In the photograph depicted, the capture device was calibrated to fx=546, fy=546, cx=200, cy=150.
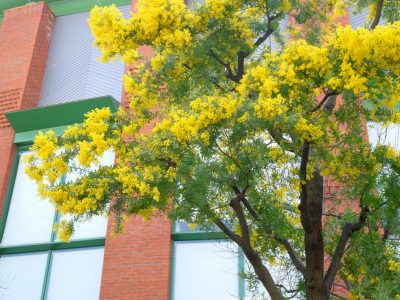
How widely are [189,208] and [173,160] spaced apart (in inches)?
25.0

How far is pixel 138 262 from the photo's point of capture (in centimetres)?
1184

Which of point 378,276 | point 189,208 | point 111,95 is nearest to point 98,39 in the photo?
point 189,208

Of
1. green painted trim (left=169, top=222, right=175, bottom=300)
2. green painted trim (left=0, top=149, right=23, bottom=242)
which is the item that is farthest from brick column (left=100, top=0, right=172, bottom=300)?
green painted trim (left=0, top=149, right=23, bottom=242)

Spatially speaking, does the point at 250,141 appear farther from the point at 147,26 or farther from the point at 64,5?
the point at 64,5

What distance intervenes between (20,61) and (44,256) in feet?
20.2

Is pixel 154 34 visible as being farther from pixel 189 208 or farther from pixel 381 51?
pixel 381 51

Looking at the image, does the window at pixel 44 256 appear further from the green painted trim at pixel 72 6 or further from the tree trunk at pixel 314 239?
the tree trunk at pixel 314 239

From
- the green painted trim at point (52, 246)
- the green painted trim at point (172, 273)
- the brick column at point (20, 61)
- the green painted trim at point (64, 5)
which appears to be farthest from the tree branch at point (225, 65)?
the green painted trim at point (64, 5)

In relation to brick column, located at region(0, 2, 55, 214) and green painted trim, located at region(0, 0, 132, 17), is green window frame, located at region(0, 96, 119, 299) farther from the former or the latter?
green painted trim, located at region(0, 0, 132, 17)

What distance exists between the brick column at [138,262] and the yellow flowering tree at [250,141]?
3924mm

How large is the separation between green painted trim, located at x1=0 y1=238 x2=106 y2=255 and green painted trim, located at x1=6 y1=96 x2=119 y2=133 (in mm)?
3198

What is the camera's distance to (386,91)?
21.0 feet

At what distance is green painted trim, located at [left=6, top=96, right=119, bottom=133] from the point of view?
13875 mm

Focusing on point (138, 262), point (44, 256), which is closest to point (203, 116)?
point (138, 262)
